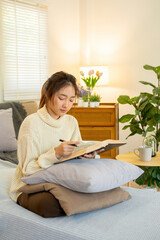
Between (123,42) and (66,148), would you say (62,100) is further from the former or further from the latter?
(123,42)

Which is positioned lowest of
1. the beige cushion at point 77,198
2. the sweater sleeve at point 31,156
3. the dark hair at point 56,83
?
the beige cushion at point 77,198

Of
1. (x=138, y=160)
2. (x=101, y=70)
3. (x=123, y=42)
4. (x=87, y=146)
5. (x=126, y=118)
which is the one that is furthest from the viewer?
(x=123, y=42)

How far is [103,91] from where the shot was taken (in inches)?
164

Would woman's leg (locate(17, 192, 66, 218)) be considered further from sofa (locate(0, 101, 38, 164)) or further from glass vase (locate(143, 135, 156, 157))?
glass vase (locate(143, 135, 156, 157))

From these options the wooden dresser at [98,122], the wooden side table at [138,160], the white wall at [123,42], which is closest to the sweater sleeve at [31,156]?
the wooden side table at [138,160]

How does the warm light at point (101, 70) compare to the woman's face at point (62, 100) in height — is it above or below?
above

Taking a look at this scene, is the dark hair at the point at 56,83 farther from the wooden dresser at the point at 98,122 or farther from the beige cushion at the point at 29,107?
the wooden dresser at the point at 98,122

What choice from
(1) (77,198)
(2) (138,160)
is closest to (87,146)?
(1) (77,198)

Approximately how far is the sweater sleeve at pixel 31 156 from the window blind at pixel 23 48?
183 cm

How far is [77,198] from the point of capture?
1.34m

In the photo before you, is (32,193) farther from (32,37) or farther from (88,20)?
(88,20)

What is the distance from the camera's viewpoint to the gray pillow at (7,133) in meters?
2.59

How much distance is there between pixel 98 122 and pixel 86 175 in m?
2.27

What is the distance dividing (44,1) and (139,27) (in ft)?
3.93
